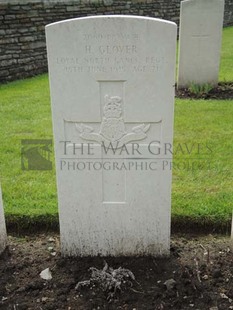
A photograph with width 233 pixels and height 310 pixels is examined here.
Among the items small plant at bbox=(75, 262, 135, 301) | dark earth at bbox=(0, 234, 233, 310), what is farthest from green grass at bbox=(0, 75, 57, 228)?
small plant at bbox=(75, 262, 135, 301)

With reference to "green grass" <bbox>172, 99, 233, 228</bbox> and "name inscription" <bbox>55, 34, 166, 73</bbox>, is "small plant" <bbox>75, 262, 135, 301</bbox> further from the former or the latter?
"name inscription" <bbox>55, 34, 166, 73</bbox>

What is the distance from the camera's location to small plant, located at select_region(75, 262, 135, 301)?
2373 mm

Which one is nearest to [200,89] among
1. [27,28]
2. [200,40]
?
[200,40]

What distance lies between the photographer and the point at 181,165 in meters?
4.04

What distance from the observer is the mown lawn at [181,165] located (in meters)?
3.22

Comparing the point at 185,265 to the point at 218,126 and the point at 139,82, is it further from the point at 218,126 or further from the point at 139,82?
the point at 218,126

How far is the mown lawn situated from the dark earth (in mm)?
388

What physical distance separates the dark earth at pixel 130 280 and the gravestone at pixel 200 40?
4.74 meters

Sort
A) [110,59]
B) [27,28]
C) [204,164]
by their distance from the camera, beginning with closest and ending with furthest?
[110,59] → [204,164] → [27,28]

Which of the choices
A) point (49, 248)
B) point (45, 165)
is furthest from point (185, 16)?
point (49, 248)

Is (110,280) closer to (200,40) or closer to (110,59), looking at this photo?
(110,59)

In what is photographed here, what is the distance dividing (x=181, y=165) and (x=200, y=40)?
3.58m

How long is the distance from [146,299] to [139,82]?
4.38 feet

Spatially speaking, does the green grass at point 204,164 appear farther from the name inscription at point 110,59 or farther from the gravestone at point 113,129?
the name inscription at point 110,59
